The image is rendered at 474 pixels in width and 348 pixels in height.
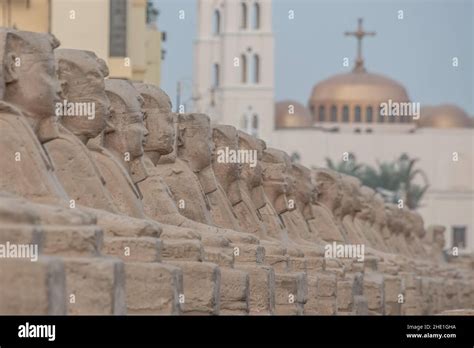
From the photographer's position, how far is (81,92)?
15664 millimetres

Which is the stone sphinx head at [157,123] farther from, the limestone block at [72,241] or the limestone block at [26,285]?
the limestone block at [26,285]

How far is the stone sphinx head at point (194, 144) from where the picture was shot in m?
19.6

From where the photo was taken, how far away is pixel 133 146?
1692 centimetres

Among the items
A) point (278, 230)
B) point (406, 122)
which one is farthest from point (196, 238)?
point (406, 122)

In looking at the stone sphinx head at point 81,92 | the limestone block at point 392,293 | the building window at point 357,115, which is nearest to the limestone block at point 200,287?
the stone sphinx head at point 81,92

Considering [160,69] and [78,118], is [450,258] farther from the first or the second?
[78,118]

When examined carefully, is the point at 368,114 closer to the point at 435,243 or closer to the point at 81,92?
the point at 435,243

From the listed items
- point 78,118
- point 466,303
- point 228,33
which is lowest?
point 466,303

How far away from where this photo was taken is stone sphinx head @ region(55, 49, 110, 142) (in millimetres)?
15648

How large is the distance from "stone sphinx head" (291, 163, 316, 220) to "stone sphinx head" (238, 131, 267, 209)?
140 inches

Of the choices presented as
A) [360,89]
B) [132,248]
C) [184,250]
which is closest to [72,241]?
[132,248]

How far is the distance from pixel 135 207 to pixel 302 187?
11.3 m

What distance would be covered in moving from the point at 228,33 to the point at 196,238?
129 m
